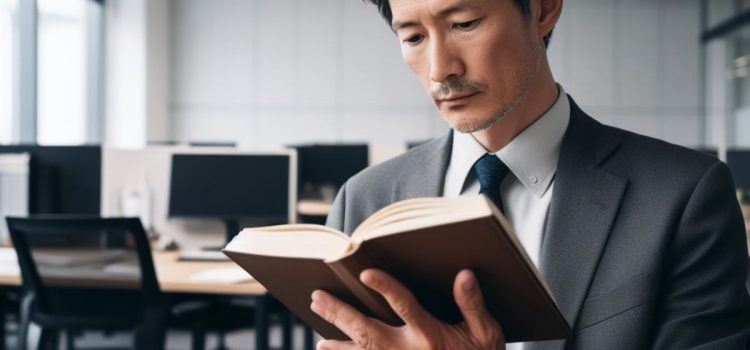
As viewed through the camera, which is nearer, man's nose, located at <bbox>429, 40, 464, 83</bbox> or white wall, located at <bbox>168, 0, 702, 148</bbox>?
man's nose, located at <bbox>429, 40, 464, 83</bbox>

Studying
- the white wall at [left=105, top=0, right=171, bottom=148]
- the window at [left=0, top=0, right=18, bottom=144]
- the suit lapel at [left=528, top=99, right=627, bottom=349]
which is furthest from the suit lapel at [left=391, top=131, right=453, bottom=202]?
the white wall at [left=105, top=0, right=171, bottom=148]

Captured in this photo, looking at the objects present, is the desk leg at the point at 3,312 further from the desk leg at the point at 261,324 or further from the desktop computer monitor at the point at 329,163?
the desktop computer monitor at the point at 329,163

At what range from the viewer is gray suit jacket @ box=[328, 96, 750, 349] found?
98 centimetres

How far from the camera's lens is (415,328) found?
83 centimetres

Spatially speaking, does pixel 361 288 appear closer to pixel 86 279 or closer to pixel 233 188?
pixel 86 279

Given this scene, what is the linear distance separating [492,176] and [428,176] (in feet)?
0.39

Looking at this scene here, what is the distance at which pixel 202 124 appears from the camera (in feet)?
25.9

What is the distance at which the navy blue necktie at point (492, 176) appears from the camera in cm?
112

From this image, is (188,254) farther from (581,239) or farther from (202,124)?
(202,124)

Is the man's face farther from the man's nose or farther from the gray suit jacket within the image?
the gray suit jacket

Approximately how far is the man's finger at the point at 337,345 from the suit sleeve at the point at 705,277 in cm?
39

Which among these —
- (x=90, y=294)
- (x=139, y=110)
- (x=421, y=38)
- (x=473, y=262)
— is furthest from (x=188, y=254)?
(x=139, y=110)

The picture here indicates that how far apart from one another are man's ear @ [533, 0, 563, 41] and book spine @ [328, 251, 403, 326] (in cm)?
50

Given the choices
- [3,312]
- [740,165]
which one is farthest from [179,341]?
[740,165]
